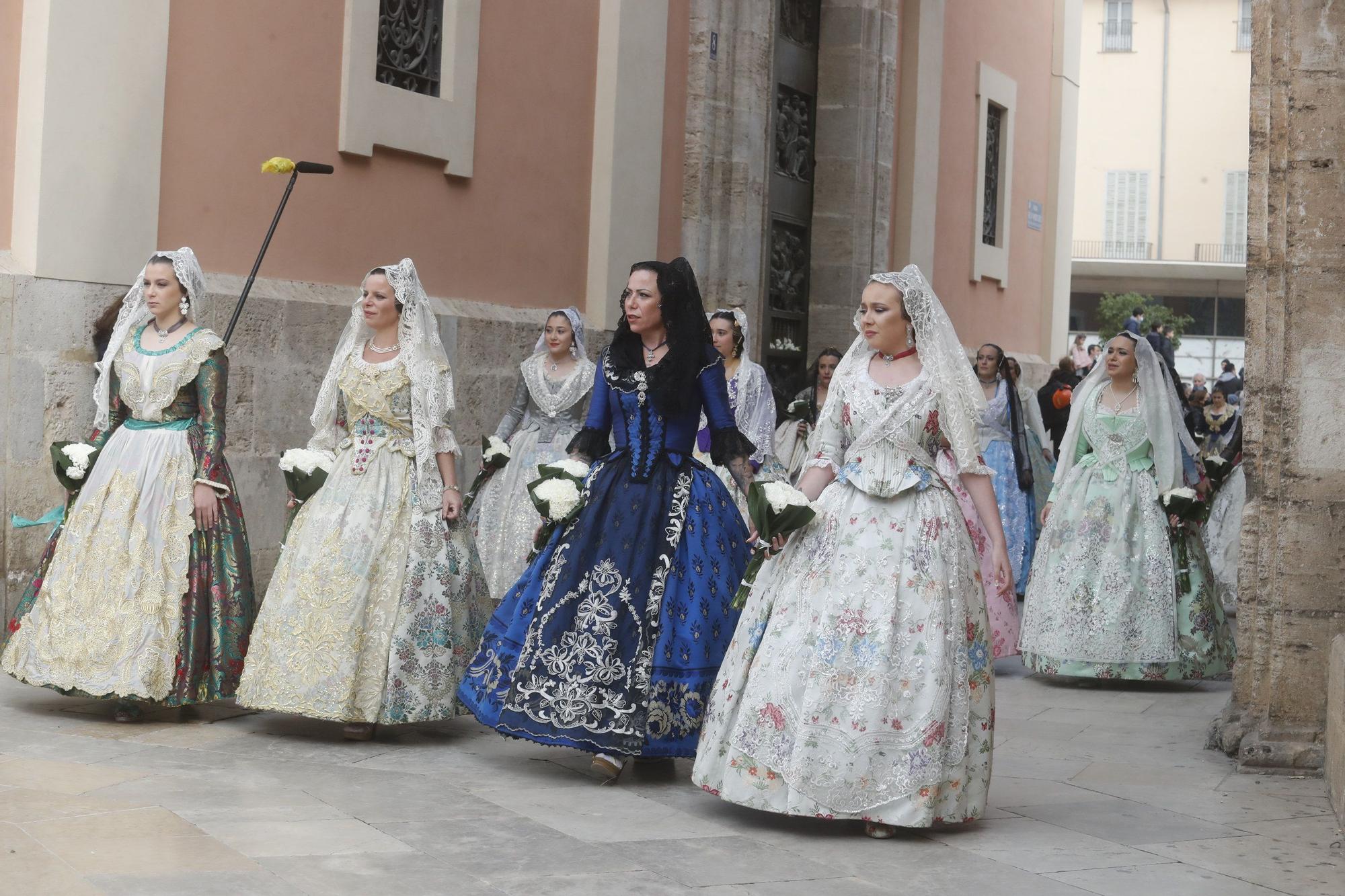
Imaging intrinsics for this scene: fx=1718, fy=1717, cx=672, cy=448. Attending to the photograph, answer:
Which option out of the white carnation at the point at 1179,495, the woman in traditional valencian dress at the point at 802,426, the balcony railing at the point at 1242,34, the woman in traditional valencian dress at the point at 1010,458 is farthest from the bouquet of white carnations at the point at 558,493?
the balcony railing at the point at 1242,34

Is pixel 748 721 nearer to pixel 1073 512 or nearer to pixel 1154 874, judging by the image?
pixel 1154 874

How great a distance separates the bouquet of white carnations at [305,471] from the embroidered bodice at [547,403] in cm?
313

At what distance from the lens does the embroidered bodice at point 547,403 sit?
984 centimetres

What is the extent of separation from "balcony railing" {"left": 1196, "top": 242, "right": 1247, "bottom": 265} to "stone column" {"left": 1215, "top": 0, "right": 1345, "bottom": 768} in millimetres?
35615

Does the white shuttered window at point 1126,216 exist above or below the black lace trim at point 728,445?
above

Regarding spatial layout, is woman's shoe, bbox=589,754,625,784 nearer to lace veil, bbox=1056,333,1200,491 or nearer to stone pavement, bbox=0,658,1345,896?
stone pavement, bbox=0,658,1345,896

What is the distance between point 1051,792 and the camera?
619 cm

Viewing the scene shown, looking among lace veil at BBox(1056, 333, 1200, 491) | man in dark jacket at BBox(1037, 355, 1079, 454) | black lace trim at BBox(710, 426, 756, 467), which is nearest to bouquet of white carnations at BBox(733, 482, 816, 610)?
black lace trim at BBox(710, 426, 756, 467)

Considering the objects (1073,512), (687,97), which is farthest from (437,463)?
(687,97)

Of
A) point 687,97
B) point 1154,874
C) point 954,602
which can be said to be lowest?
point 1154,874

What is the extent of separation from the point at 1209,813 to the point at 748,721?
5.72 feet

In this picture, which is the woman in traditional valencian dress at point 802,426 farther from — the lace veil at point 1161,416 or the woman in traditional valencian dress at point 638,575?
the woman in traditional valencian dress at point 638,575
